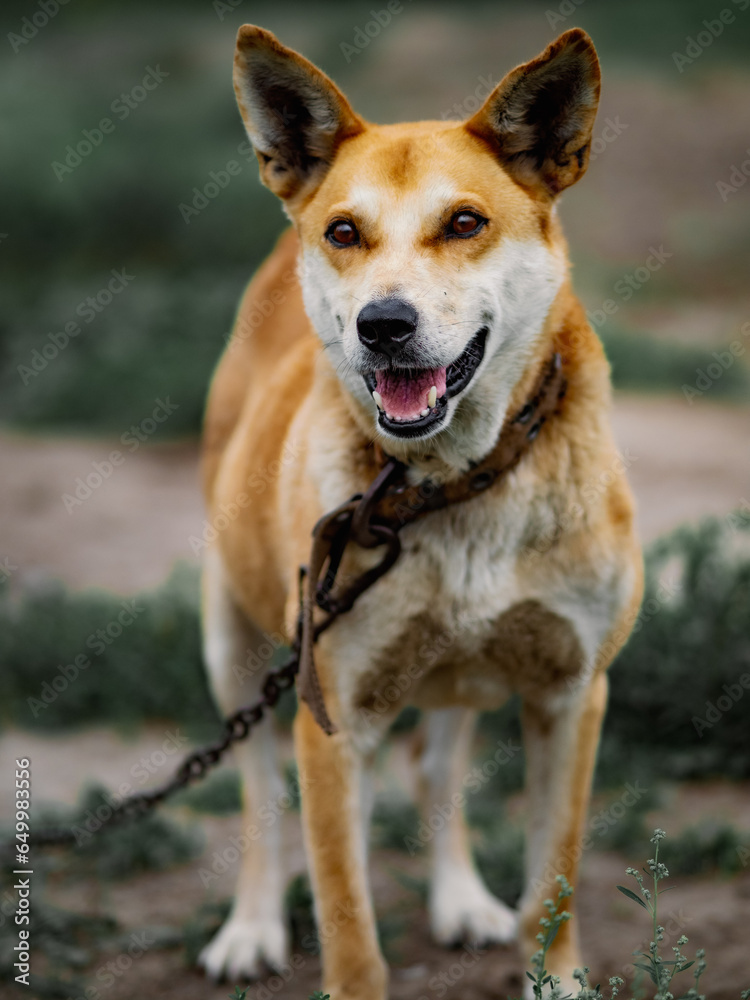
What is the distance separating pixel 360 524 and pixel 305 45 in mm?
10708

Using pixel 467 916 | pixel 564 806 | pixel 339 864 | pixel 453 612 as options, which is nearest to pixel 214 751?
pixel 339 864

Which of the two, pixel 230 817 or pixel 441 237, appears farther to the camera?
pixel 230 817

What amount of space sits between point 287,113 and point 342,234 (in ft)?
1.29

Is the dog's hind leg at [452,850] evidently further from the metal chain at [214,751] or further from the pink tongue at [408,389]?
the pink tongue at [408,389]

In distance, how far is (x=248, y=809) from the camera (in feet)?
10.9

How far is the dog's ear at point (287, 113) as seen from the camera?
8.00 feet

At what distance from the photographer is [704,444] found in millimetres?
6734

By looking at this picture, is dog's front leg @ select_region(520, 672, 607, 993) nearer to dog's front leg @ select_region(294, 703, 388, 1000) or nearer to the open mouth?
dog's front leg @ select_region(294, 703, 388, 1000)

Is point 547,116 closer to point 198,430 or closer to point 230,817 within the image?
point 230,817

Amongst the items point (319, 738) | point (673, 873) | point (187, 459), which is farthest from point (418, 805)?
point (187, 459)

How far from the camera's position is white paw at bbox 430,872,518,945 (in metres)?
3.15

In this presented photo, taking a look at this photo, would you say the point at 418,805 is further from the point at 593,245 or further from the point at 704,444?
the point at 593,245

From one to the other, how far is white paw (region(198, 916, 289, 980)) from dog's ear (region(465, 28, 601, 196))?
7.37ft

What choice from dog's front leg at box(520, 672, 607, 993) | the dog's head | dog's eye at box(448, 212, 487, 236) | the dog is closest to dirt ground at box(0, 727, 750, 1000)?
dog's front leg at box(520, 672, 607, 993)
